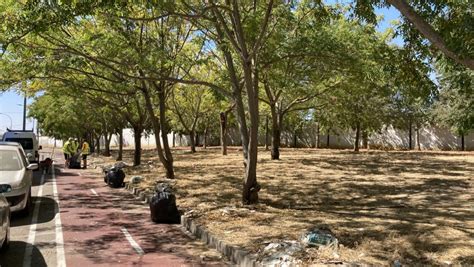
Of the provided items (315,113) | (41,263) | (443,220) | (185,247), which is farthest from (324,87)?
(41,263)

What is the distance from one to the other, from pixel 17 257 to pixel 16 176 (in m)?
3.56

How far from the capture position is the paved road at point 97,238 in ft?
25.3

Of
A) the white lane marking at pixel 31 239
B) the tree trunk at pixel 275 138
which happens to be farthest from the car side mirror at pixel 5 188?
the tree trunk at pixel 275 138

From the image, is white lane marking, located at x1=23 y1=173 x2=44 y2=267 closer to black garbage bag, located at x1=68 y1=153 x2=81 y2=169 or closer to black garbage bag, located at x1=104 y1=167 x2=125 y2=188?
black garbage bag, located at x1=104 y1=167 x2=125 y2=188

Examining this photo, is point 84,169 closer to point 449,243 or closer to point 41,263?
point 41,263

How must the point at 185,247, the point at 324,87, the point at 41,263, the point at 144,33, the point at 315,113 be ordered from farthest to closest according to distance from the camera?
the point at 315,113 → the point at 324,87 → the point at 144,33 → the point at 185,247 → the point at 41,263

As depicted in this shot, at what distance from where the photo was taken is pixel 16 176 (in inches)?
430

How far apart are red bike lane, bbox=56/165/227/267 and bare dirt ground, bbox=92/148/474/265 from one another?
729 mm

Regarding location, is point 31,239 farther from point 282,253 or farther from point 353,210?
point 353,210

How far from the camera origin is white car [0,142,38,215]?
10.6m

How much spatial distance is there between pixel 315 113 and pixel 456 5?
101ft

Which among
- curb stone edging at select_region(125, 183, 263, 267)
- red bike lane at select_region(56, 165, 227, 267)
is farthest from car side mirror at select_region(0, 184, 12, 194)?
curb stone edging at select_region(125, 183, 263, 267)

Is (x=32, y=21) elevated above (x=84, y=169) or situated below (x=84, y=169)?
above

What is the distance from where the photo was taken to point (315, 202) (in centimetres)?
1275
